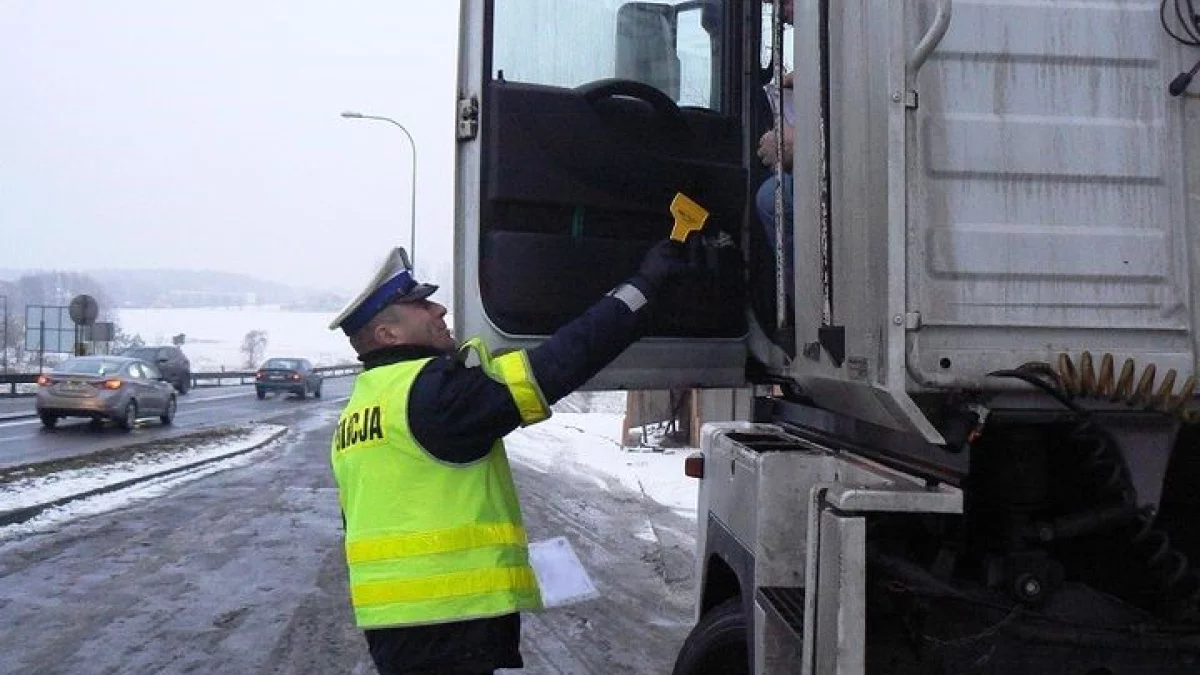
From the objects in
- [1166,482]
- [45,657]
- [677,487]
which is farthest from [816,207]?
[677,487]

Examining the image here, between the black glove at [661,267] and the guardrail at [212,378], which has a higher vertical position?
the black glove at [661,267]

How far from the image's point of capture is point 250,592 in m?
7.13

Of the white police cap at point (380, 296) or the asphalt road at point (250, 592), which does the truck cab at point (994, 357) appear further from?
the asphalt road at point (250, 592)

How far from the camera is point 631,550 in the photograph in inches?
349

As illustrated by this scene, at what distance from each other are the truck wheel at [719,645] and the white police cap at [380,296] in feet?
4.12

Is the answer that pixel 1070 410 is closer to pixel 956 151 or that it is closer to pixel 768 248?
pixel 956 151

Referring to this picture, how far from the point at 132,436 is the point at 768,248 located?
2004 cm

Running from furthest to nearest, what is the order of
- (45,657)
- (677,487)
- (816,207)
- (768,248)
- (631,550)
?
(677,487), (631,550), (45,657), (768,248), (816,207)

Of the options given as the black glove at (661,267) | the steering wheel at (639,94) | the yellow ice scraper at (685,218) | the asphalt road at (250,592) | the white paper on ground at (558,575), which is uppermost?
the steering wheel at (639,94)

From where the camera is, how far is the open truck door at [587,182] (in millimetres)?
3057

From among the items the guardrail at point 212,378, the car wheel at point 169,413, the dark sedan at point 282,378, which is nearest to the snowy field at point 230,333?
the guardrail at point 212,378

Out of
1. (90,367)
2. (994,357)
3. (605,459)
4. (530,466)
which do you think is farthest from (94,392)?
(994,357)

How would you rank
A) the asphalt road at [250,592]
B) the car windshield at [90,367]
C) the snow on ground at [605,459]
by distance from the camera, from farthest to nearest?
the car windshield at [90,367] → the snow on ground at [605,459] → the asphalt road at [250,592]

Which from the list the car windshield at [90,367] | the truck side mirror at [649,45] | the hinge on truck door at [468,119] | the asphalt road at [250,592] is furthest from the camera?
the car windshield at [90,367]
